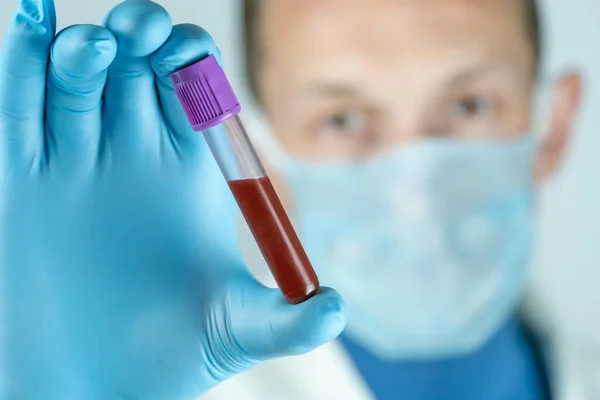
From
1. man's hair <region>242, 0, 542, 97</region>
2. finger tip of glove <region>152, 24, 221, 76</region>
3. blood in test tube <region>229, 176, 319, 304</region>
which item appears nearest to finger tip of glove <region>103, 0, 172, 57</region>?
finger tip of glove <region>152, 24, 221, 76</region>

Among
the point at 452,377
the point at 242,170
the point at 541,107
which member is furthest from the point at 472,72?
the point at 242,170

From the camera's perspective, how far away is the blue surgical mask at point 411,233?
1117 mm

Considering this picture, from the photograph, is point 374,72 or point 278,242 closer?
point 278,242

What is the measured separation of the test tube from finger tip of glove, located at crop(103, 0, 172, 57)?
31mm

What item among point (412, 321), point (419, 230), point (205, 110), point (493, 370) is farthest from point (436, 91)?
point (205, 110)

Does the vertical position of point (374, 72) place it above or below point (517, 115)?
above

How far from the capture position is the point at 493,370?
120cm

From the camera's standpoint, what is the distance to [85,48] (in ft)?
1.52

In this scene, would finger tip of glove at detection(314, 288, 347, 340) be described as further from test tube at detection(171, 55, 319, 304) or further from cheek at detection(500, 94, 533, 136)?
cheek at detection(500, 94, 533, 136)

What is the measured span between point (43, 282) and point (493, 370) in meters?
0.89

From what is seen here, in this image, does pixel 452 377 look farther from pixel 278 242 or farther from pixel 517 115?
pixel 278 242

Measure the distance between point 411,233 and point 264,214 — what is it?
25.4 inches

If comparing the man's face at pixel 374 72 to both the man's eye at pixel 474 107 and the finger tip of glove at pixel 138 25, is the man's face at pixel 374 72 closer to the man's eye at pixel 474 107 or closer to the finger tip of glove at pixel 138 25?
the man's eye at pixel 474 107

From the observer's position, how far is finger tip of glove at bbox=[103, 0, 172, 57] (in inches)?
19.1
